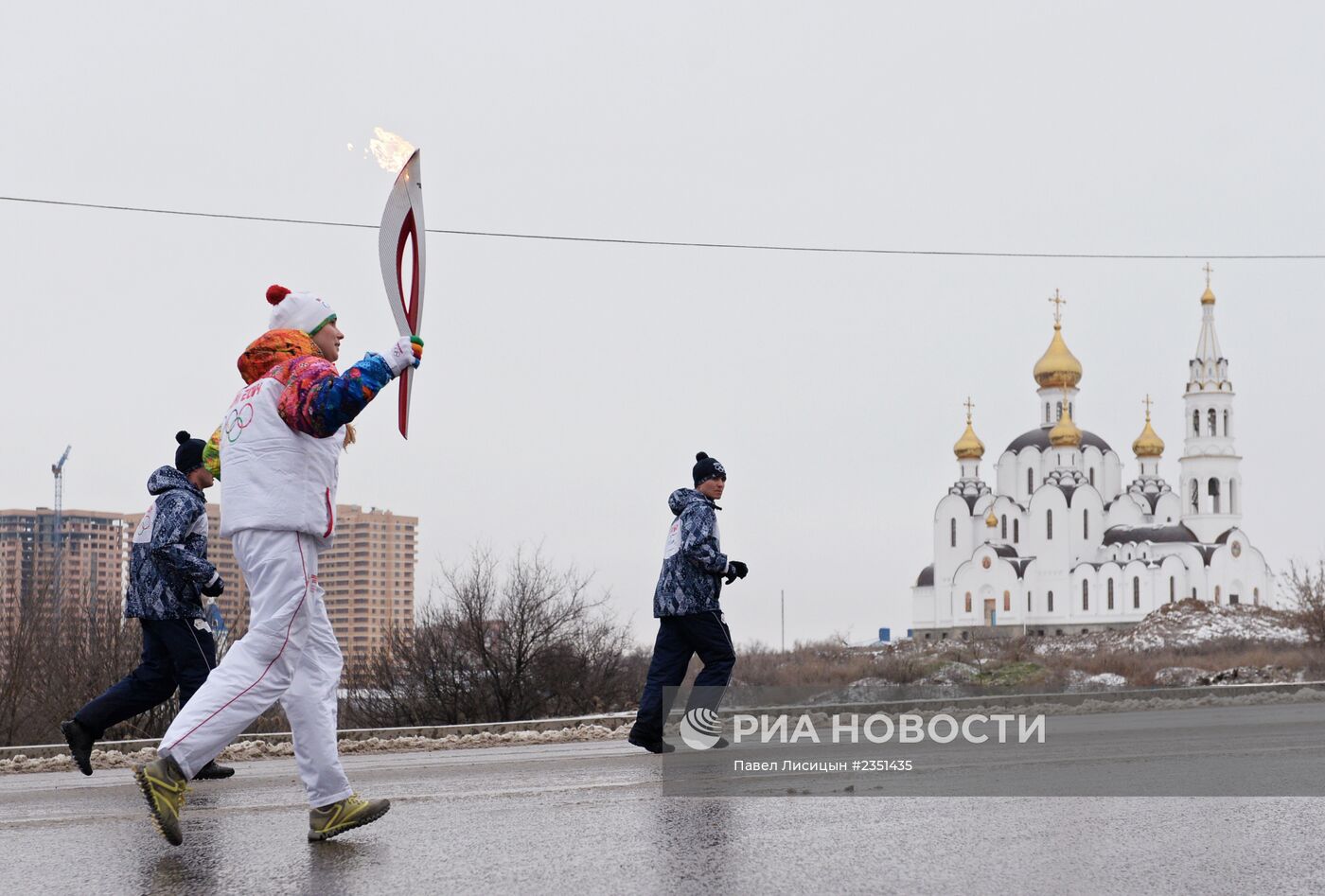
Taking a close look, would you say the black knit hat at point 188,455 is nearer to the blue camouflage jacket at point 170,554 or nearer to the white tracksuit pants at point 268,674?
the blue camouflage jacket at point 170,554

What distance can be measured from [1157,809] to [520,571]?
2272 cm

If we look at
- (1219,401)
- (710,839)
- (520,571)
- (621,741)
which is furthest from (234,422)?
(1219,401)

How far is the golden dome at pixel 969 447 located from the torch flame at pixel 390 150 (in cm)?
11437

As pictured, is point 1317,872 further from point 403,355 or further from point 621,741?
point 621,741

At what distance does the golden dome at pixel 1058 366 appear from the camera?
11688 centimetres

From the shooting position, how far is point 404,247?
736 cm

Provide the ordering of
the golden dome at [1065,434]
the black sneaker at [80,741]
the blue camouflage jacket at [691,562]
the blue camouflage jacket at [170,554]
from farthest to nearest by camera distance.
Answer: the golden dome at [1065,434]
the blue camouflage jacket at [691,562]
the blue camouflage jacket at [170,554]
the black sneaker at [80,741]

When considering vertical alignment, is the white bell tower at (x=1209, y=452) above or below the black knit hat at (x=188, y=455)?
above

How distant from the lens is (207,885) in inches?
203

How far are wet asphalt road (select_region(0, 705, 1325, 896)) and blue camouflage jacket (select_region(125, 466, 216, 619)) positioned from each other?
1.09 metres

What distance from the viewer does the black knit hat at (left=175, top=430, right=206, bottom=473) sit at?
9.16 m

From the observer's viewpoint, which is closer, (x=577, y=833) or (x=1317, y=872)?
(x=1317, y=872)

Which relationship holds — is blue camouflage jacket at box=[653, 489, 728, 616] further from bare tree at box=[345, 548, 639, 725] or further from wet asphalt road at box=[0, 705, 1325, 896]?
bare tree at box=[345, 548, 639, 725]

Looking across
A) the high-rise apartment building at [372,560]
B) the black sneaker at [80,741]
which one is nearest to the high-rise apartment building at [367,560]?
the high-rise apartment building at [372,560]
